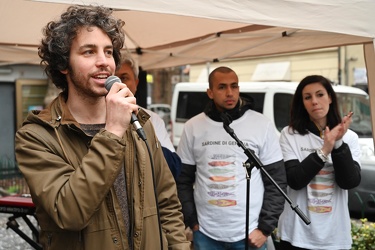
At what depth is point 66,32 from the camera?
2238 mm

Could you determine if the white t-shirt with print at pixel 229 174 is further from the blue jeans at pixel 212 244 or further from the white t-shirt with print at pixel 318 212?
the white t-shirt with print at pixel 318 212

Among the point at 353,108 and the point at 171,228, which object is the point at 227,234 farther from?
the point at 353,108

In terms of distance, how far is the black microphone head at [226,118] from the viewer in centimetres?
349

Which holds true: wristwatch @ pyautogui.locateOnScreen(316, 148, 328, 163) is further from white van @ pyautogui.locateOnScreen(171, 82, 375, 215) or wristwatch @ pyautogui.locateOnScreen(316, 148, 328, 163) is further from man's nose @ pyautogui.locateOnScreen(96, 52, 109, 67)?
white van @ pyautogui.locateOnScreen(171, 82, 375, 215)

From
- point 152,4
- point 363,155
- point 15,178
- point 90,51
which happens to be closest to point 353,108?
point 363,155

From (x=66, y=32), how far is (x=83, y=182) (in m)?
0.68

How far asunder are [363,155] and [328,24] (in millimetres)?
5979

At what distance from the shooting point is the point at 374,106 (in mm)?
4004

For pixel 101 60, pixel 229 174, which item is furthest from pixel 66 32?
pixel 229 174

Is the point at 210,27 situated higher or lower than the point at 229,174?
higher

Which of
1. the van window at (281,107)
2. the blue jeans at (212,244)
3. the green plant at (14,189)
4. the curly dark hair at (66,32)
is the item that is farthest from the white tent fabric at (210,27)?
the van window at (281,107)

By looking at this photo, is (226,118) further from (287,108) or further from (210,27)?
(287,108)

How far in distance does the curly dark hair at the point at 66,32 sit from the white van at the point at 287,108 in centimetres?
603

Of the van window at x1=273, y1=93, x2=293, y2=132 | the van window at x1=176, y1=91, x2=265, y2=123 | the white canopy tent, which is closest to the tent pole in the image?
the white canopy tent
